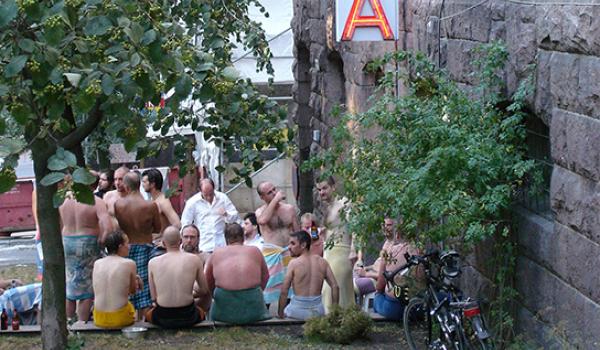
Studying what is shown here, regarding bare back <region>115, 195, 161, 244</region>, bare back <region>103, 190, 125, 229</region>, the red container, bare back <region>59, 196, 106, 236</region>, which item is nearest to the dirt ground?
bare back <region>59, 196, 106, 236</region>

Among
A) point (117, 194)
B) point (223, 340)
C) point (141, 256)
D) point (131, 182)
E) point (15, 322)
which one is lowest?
point (223, 340)

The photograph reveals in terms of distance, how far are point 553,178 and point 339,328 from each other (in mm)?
2948

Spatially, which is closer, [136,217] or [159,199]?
[136,217]

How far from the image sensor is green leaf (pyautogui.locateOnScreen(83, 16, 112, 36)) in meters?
7.87

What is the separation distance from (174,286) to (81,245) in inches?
60.6

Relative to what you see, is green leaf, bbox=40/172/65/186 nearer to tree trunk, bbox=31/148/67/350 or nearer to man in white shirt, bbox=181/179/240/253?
tree trunk, bbox=31/148/67/350

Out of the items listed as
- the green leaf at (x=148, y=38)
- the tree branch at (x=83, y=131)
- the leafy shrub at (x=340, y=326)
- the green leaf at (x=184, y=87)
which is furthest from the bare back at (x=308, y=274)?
the green leaf at (x=148, y=38)

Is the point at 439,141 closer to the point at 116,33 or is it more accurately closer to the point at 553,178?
the point at 553,178

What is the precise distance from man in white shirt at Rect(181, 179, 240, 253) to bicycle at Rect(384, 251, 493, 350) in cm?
424

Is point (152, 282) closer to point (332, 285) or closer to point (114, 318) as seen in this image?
point (114, 318)

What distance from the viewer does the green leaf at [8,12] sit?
7488 mm

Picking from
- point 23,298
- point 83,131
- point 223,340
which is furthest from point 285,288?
point 83,131

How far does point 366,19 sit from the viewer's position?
12.4m

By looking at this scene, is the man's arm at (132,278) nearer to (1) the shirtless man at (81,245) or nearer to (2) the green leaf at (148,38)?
(1) the shirtless man at (81,245)
